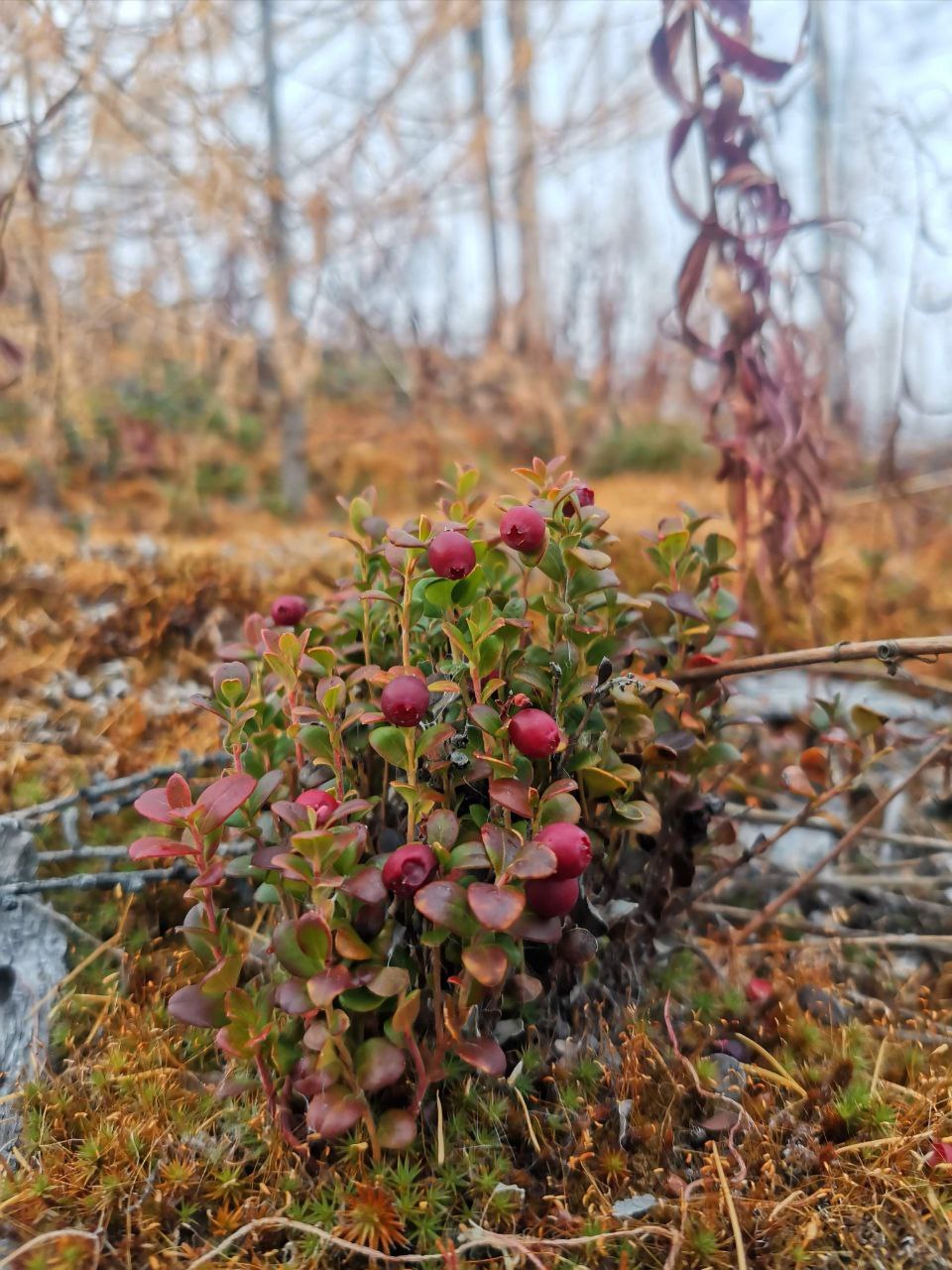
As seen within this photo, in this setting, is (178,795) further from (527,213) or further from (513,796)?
(527,213)

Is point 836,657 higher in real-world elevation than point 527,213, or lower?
lower

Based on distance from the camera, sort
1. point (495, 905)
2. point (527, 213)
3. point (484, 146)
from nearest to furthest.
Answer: point (495, 905) < point (484, 146) < point (527, 213)

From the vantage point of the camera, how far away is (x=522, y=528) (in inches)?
41.5

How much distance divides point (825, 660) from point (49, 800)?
1.46m

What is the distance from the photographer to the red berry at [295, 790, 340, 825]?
1024mm

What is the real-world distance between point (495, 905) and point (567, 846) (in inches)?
4.2

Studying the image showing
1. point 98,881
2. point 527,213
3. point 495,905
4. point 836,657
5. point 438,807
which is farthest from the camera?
point 527,213

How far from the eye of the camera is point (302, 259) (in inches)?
140

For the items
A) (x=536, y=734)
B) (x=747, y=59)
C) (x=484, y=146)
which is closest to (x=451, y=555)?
(x=536, y=734)

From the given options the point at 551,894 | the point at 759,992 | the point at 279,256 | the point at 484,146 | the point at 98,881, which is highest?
the point at 484,146

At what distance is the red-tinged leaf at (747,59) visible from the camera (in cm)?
193

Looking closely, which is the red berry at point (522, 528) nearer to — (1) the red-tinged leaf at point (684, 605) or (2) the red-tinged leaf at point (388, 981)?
(1) the red-tinged leaf at point (684, 605)

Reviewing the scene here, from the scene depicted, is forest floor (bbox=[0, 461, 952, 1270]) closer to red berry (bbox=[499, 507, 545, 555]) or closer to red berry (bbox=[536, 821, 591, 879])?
red berry (bbox=[536, 821, 591, 879])

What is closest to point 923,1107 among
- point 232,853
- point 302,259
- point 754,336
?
point 232,853
